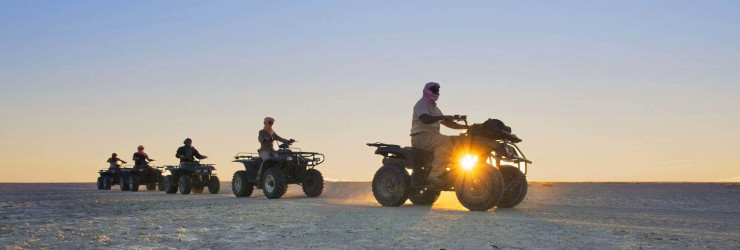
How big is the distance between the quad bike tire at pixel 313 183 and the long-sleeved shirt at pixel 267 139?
1.30 metres

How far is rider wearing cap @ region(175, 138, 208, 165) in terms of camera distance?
24.4m

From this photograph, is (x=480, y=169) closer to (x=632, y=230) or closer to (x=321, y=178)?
(x=632, y=230)

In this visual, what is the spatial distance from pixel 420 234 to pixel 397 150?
18.1 ft

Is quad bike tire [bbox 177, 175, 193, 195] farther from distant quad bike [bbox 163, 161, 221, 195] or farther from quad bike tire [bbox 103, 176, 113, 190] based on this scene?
quad bike tire [bbox 103, 176, 113, 190]

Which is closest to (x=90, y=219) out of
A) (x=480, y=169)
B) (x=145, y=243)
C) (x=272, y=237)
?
(x=145, y=243)

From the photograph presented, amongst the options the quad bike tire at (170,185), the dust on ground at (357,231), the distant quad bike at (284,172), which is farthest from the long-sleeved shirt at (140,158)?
the dust on ground at (357,231)

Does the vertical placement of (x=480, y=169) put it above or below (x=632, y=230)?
above

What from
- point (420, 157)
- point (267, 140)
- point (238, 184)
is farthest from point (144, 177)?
point (420, 157)

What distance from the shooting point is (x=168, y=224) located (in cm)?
918

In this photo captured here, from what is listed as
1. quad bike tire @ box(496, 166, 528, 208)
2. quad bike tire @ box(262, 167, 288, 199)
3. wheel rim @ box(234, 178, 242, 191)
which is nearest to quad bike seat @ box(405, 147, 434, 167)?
quad bike tire @ box(496, 166, 528, 208)

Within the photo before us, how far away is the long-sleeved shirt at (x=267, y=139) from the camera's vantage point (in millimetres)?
18750

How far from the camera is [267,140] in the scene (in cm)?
1881

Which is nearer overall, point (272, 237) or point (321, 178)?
point (272, 237)

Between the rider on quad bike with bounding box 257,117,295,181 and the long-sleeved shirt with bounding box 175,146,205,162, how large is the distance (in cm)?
640
